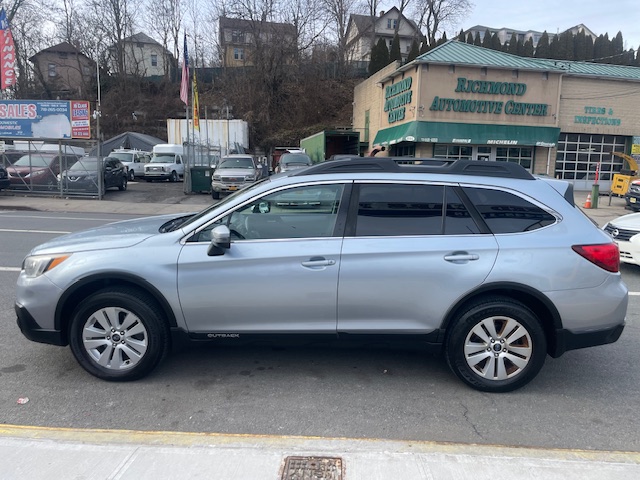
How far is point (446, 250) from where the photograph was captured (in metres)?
3.69

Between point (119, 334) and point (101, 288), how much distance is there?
0.38 meters

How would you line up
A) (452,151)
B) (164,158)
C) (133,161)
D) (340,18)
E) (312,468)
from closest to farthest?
1. (312,468)
2. (452,151)
3. (164,158)
4. (133,161)
5. (340,18)

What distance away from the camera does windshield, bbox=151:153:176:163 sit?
29719mm

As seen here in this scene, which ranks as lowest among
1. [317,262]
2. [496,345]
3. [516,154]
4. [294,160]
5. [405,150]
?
[496,345]

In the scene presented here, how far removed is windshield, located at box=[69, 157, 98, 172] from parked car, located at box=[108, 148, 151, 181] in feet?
31.2

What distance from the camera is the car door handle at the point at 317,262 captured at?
3.66m

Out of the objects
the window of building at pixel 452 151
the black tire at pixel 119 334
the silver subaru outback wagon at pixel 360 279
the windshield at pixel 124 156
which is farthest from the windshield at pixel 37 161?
the black tire at pixel 119 334

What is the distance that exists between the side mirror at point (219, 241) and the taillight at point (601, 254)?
8.50 ft

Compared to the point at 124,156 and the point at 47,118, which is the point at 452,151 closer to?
the point at 47,118

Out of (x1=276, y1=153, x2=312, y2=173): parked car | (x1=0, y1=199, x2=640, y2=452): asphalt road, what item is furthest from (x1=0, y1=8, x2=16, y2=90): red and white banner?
(x1=0, y1=199, x2=640, y2=452): asphalt road

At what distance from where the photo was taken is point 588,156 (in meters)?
26.8

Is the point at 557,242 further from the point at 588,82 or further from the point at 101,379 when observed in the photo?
the point at 588,82

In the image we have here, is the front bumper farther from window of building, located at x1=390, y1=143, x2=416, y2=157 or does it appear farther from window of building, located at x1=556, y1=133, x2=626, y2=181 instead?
window of building, located at x1=556, y1=133, x2=626, y2=181

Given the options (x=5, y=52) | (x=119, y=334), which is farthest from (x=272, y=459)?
(x=5, y=52)
